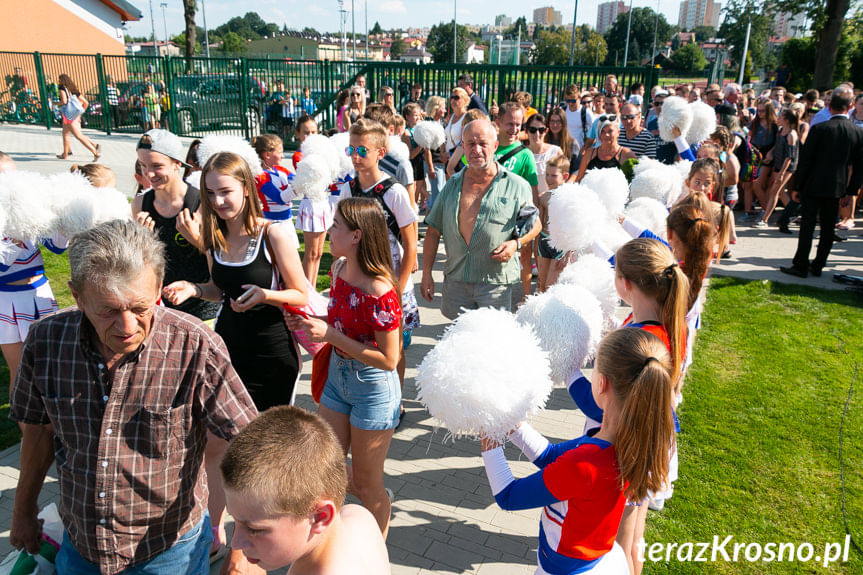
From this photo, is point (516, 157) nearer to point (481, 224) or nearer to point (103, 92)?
point (481, 224)

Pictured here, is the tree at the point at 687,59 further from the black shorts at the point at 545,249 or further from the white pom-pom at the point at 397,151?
the black shorts at the point at 545,249

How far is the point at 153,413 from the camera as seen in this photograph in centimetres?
172

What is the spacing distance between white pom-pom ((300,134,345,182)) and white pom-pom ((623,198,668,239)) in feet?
9.70

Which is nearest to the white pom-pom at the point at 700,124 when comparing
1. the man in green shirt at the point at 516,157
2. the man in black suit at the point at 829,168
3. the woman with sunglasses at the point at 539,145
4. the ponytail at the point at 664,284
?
the woman with sunglasses at the point at 539,145

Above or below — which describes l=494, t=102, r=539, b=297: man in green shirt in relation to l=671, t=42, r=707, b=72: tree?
below

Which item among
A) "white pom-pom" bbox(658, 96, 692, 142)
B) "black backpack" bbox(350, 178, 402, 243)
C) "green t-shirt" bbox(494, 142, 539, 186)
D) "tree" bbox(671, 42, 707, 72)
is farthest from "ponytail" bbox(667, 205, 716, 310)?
"tree" bbox(671, 42, 707, 72)

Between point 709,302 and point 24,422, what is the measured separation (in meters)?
6.85

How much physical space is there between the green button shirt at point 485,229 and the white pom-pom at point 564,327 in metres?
1.60

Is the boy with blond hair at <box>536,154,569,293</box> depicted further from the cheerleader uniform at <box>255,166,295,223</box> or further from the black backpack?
the cheerleader uniform at <box>255,166,295,223</box>

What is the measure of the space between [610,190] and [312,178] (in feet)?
9.27

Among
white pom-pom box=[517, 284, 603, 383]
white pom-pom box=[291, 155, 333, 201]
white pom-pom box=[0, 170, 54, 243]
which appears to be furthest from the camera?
white pom-pom box=[291, 155, 333, 201]

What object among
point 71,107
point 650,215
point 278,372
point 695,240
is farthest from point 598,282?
point 71,107

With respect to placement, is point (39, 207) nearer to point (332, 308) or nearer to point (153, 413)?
point (332, 308)

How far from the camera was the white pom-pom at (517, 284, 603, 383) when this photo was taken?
86.6 inches
